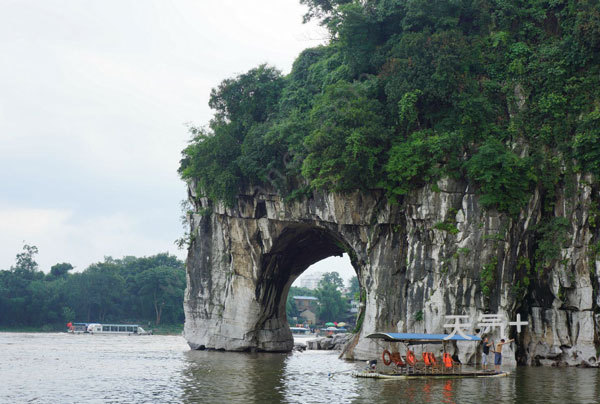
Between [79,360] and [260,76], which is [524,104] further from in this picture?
[79,360]

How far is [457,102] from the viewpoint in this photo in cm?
2597

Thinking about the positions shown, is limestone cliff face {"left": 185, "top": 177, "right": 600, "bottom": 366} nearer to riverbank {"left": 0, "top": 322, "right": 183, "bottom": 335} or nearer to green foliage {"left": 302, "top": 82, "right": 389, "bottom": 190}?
green foliage {"left": 302, "top": 82, "right": 389, "bottom": 190}

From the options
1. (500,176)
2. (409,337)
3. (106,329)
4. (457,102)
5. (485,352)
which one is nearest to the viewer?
(409,337)

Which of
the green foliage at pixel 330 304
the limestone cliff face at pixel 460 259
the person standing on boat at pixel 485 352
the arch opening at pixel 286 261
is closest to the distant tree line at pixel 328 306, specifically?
the green foliage at pixel 330 304

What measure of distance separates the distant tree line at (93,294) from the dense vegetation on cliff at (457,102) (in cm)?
4519

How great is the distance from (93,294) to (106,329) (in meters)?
5.89

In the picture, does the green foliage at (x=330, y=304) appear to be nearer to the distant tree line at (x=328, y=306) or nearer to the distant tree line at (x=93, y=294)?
the distant tree line at (x=328, y=306)

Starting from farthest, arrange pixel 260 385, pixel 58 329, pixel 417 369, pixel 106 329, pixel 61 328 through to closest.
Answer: pixel 61 328 < pixel 58 329 < pixel 106 329 < pixel 417 369 < pixel 260 385

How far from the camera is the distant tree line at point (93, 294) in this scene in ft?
224

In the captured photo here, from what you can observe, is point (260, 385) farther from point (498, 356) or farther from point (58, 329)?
point (58, 329)

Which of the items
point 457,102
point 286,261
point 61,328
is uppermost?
point 457,102

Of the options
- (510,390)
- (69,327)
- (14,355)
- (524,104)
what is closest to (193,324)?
(14,355)

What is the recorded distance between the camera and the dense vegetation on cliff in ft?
81.0

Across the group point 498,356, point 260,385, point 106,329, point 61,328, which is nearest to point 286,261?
point 498,356
